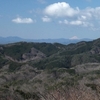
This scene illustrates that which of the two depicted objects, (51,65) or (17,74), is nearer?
(17,74)

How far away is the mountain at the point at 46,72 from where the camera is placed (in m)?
21.6

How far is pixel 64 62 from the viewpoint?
3981 inches

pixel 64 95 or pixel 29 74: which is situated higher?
pixel 64 95

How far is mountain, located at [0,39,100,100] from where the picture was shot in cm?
2164

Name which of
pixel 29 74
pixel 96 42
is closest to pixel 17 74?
pixel 29 74

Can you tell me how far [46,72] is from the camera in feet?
226

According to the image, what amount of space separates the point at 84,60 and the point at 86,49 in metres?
27.2

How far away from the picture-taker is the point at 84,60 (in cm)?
10488

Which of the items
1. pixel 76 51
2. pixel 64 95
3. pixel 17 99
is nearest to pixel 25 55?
pixel 76 51

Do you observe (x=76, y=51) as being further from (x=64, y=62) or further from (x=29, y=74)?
(x=29, y=74)

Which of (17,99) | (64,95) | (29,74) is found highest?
(64,95)

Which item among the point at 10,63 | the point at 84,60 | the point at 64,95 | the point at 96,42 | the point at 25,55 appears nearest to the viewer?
the point at 64,95

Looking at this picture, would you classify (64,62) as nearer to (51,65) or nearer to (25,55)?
(51,65)

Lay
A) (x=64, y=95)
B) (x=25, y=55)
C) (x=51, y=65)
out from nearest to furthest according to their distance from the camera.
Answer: (x=64, y=95)
(x=51, y=65)
(x=25, y=55)
